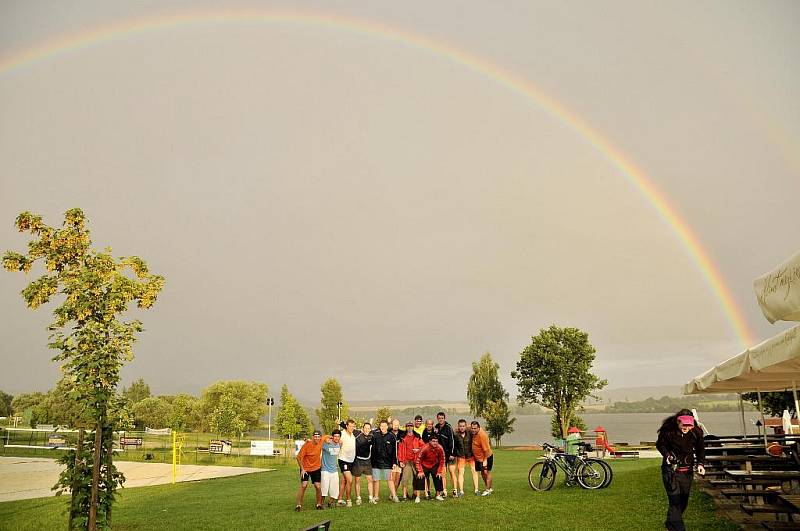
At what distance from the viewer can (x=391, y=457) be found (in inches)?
601

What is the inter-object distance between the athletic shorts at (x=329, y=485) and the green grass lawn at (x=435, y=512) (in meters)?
0.58

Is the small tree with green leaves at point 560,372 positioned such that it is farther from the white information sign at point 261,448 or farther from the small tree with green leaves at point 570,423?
the white information sign at point 261,448

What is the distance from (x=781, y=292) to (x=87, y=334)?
9.95 meters

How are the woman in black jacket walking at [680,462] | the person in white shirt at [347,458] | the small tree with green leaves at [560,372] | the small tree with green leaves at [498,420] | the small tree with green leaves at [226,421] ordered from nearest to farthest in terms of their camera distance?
the woman in black jacket walking at [680,462]
the person in white shirt at [347,458]
the small tree with green leaves at [560,372]
the small tree with green leaves at [498,420]
the small tree with green leaves at [226,421]

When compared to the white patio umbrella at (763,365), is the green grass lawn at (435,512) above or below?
below

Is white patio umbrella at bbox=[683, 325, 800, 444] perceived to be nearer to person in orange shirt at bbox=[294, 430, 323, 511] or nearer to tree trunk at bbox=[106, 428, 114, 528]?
person in orange shirt at bbox=[294, 430, 323, 511]

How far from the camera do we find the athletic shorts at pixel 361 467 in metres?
15.1

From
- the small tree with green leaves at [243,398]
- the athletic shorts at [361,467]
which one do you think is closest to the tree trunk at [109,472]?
the athletic shorts at [361,467]

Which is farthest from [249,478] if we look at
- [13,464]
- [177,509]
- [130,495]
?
[13,464]

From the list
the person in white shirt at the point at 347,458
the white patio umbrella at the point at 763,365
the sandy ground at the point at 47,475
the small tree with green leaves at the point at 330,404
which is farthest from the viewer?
the small tree with green leaves at the point at 330,404

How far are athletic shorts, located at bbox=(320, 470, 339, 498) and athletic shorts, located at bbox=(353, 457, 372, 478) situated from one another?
0.56m

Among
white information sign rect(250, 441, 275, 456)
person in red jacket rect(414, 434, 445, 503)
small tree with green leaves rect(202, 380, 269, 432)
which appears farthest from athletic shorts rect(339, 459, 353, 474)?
small tree with green leaves rect(202, 380, 269, 432)

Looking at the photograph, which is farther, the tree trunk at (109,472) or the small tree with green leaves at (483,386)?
the small tree with green leaves at (483,386)

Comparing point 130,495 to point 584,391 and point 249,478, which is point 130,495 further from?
point 584,391
